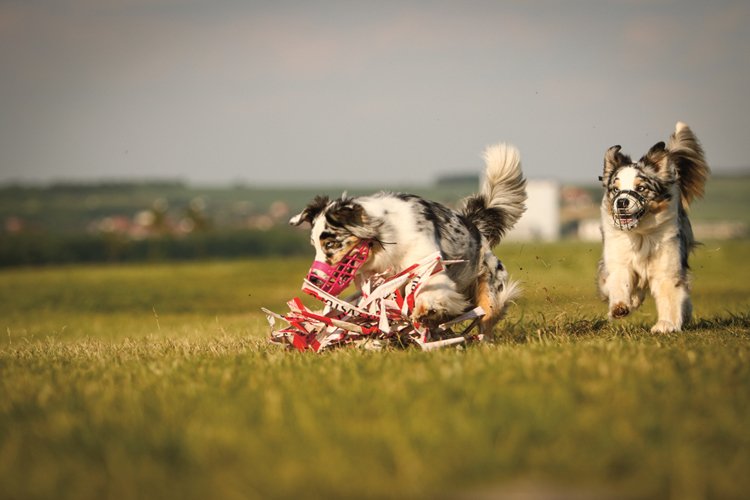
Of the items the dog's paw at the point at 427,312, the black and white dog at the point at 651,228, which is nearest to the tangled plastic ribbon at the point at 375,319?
the dog's paw at the point at 427,312

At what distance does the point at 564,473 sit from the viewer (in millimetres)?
3330

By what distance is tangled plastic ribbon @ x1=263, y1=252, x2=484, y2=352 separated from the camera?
733 centimetres

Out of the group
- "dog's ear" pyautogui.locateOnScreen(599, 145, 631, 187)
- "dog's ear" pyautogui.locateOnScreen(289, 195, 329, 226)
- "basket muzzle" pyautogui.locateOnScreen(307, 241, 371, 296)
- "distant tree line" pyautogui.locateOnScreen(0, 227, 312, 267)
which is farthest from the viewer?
"distant tree line" pyautogui.locateOnScreen(0, 227, 312, 267)

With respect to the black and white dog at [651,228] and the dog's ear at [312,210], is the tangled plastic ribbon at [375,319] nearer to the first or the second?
the dog's ear at [312,210]

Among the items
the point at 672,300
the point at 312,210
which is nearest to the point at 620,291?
the point at 672,300

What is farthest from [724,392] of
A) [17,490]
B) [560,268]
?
[560,268]

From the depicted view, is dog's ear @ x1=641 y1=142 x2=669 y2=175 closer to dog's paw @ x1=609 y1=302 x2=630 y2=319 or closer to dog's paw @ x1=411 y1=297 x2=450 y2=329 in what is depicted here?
dog's paw @ x1=609 y1=302 x2=630 y2=319

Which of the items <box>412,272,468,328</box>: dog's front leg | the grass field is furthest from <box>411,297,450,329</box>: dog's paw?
the grass field

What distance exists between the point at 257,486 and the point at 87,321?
1804cm

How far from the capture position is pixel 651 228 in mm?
8641

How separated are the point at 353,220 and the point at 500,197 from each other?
2334mm

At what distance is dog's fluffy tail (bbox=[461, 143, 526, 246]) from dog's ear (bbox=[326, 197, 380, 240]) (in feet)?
6.42

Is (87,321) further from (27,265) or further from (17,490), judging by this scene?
(27,265)

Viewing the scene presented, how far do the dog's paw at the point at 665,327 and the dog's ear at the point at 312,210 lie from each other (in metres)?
3.69
